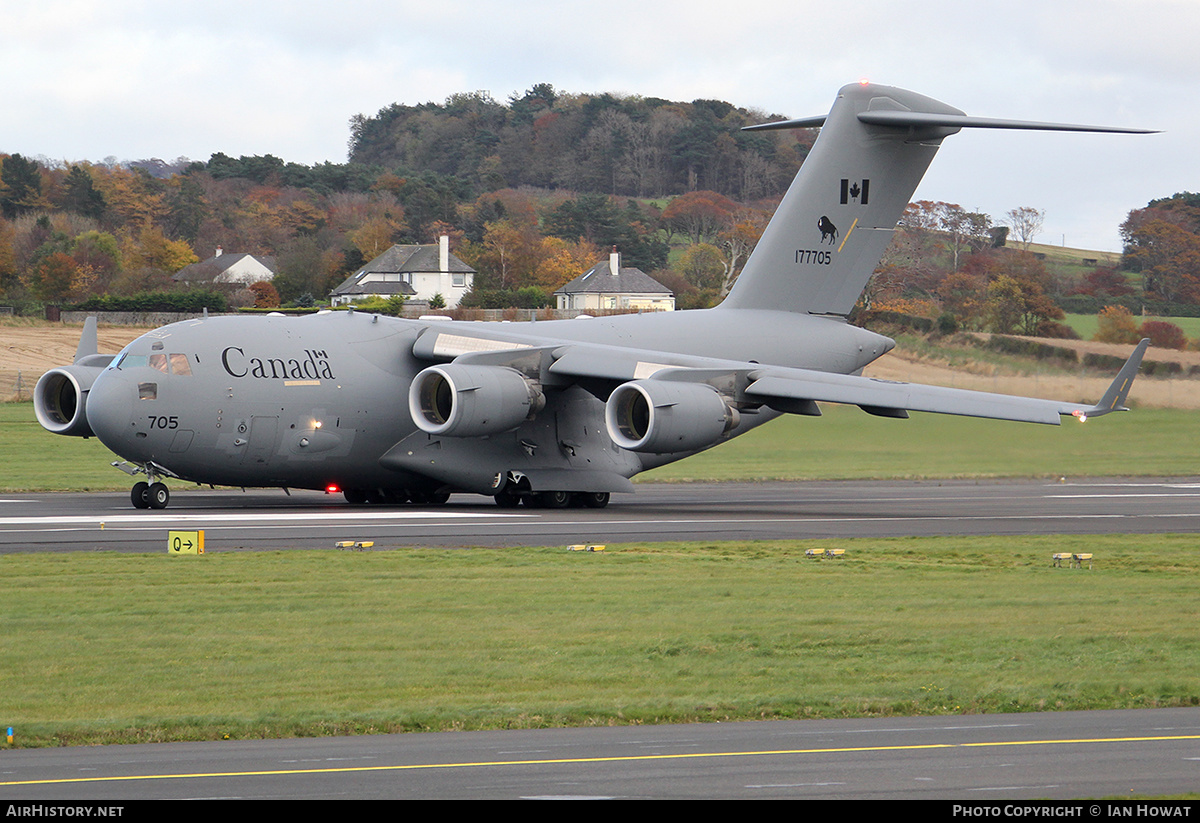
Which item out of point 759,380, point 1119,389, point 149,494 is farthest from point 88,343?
point 1119,389

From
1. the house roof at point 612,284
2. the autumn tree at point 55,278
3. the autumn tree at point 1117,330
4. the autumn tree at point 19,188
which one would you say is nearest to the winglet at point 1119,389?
the autumn tree at point 1117,330

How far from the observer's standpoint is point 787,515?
26.1 meters

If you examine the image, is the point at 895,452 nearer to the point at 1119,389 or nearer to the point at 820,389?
Result: the point at 820,389

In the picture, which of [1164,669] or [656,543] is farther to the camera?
[656,543]

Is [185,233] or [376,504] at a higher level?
[185,233]

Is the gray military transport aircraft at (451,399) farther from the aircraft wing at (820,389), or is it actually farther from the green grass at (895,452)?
the green grass at (895,452)

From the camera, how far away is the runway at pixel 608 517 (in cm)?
2138

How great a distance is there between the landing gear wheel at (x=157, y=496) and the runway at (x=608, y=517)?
0.34m

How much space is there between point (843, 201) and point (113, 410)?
15.4 m

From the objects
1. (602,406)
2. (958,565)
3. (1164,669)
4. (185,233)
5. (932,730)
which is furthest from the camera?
(185,233)

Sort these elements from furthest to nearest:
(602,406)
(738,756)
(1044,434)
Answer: (1044,434) < (602,406) < (738,756)

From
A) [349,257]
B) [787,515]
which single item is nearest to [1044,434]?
[787,515]
